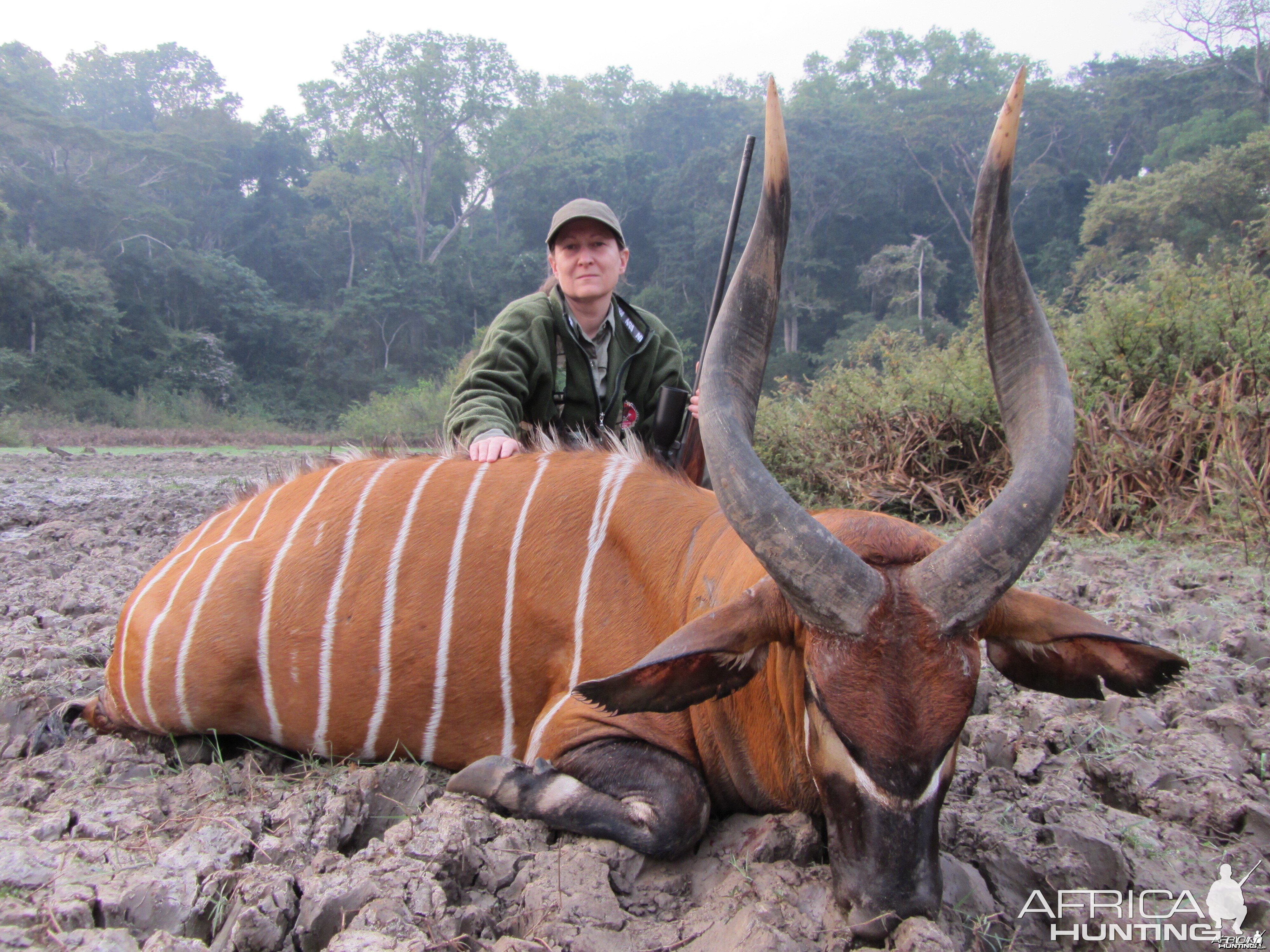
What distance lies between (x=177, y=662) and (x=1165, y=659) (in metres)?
2.91

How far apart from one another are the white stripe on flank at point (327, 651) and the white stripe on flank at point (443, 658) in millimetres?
349

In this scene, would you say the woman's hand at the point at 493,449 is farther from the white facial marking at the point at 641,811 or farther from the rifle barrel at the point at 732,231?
the white facial marking at the point at 641,811

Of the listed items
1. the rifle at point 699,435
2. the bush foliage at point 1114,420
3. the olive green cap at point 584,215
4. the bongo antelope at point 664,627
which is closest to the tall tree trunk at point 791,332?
the bush foliage at point 1114,420

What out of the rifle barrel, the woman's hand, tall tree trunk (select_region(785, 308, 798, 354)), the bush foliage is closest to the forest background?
tall tree trunk (select_region(785, 308, 798, 354))

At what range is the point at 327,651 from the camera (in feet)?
8.99

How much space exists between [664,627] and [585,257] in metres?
Answer: 2.23

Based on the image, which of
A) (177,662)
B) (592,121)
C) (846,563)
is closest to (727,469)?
(846,563)

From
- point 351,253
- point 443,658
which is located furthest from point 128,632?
point 351,253

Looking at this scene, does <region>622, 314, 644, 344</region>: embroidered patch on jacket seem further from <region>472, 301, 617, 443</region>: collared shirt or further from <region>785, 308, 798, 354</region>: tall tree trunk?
<region>785, 308, 798, 354</region>: tall tree trunk

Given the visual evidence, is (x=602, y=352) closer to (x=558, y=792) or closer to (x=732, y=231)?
(x=732, y=231)

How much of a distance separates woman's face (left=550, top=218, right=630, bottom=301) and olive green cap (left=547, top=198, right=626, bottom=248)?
22 millimetres

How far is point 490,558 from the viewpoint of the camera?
8.95 feet

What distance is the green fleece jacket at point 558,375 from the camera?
12.4 feet

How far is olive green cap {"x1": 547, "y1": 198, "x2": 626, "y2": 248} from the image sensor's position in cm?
395
